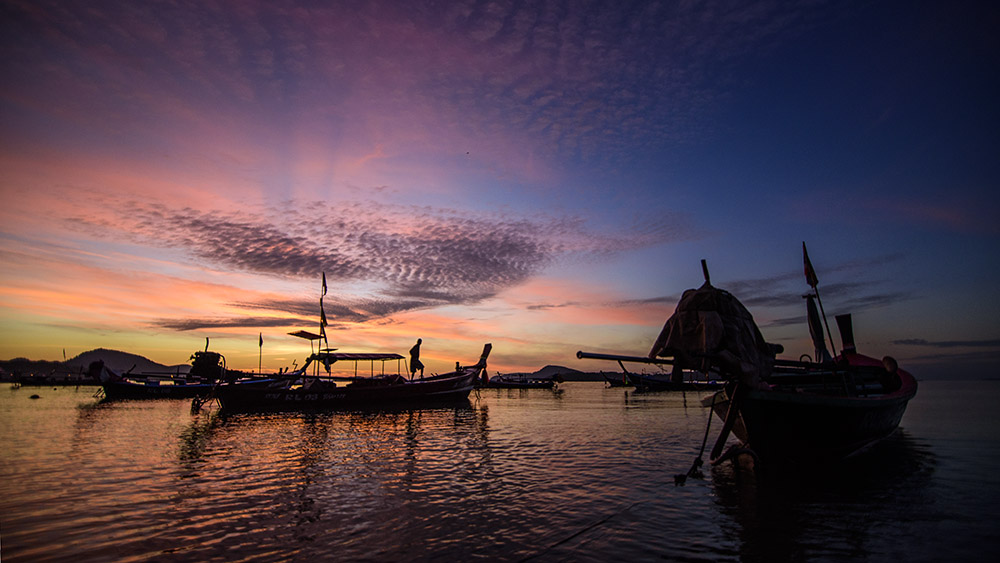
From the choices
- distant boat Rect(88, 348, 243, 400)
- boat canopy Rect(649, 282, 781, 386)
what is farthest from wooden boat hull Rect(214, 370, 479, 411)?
boat canopy Rect(649, 282, 781, 386)

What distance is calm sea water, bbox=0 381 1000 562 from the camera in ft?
23.5

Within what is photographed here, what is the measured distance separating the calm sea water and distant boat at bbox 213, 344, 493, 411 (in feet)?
49.3

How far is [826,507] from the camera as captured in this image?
951 centimetres

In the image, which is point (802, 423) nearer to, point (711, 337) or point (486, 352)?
point (711, 337)

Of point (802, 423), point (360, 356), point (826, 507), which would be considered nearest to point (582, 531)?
point (826, 507)

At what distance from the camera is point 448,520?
8469mm

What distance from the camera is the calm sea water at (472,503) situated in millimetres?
7168

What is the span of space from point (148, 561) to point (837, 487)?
1427 cm

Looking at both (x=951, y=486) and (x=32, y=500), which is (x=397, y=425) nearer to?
(x=32, y=500)

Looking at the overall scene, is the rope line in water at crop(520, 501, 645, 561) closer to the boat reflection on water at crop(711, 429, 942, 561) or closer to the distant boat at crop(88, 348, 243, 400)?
the boat reflection on water at crop(711, 429, 942, 561)

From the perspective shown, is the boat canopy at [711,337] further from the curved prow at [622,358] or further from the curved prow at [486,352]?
the curved prow at [486,352]

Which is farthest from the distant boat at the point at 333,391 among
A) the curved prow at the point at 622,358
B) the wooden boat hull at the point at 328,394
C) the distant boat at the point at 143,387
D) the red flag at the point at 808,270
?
the red flag at the point at 808,270

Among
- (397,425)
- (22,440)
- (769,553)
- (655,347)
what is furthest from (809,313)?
(22,440)

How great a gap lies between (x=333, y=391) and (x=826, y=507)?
3269 cm
